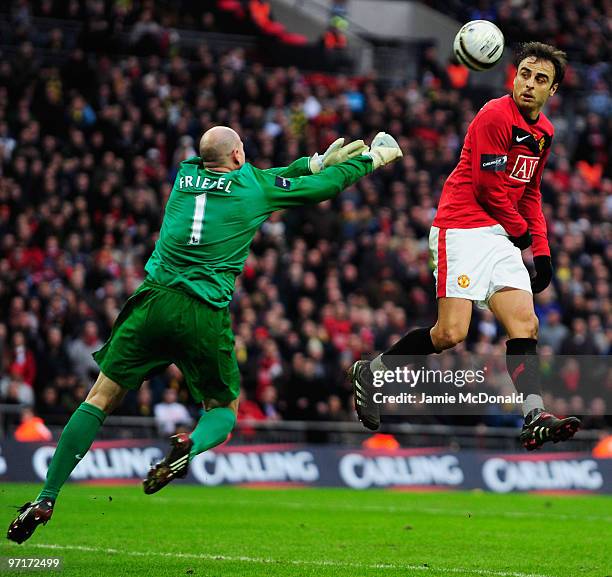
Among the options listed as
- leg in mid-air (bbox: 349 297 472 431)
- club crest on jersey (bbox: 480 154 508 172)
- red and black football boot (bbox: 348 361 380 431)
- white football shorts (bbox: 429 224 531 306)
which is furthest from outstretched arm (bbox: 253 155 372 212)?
red and black football boot (bbox: 348 361 380 431)

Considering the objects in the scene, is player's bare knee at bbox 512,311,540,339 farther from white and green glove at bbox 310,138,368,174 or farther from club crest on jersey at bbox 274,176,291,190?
club crest on jersey at bbox 274,176,291,190

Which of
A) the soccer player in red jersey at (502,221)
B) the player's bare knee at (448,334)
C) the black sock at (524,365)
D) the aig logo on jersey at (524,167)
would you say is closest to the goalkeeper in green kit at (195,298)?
the soccer player in red jersey at (502,221)

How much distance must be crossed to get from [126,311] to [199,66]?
17.3 metres

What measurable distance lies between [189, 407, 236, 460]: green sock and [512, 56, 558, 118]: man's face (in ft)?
10.4

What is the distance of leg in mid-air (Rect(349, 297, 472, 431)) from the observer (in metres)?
9.76

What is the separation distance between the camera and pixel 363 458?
19.6m

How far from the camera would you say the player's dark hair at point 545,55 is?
31.3 ft

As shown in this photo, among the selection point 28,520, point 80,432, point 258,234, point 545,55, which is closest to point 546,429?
point 545,55

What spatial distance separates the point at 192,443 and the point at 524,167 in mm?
3282

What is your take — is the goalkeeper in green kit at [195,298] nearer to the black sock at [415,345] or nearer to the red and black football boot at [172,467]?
the red and black football boot at [172,467]

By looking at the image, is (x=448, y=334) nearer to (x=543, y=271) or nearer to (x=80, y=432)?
(x=543, y=271)

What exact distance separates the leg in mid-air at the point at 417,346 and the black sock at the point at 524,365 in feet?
1.33

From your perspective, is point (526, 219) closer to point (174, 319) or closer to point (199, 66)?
point (174, 319)

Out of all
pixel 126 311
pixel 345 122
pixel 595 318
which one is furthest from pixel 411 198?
pixel 126 311
